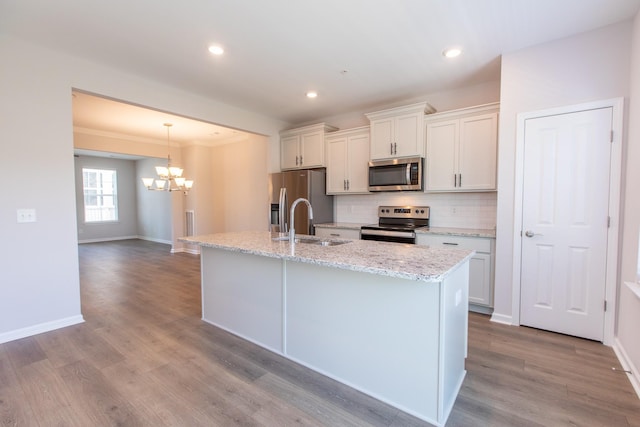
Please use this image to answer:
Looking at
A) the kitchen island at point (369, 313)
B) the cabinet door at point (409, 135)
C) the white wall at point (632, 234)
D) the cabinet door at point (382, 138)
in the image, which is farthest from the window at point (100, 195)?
the white wall at point (632, 234)

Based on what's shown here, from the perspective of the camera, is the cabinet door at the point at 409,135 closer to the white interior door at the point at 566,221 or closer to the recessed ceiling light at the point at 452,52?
the recessed ceiling light at the point at 452,52

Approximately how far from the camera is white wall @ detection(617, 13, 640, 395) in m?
2.11

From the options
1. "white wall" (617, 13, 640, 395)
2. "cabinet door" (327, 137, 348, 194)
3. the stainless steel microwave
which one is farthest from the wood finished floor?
"cabinet door" (327, 137, 348, 194)

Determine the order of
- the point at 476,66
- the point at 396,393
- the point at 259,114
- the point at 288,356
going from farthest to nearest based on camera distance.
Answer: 1. the point at 259,114
2. the point at 476,66
3. the point at 288,356
4. the point at 396,393

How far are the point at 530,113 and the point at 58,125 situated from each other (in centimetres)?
449

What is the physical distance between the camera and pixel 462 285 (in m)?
1.96

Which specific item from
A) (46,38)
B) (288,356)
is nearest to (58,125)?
(46,38)

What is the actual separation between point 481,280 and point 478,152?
144cm

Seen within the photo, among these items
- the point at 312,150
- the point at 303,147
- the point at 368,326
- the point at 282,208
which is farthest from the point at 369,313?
the point at 303,147

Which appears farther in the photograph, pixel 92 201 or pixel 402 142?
pixel 92 201

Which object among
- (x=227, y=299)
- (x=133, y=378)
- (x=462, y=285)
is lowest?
(x=133, y=378)

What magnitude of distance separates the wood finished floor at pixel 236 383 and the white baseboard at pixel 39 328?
0.23 ft

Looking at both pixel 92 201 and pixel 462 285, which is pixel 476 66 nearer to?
pixel 462 285

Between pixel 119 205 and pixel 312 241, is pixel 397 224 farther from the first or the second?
pixel 119 205
